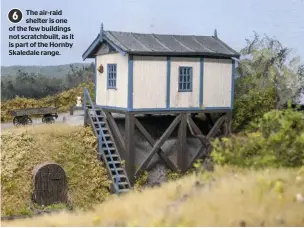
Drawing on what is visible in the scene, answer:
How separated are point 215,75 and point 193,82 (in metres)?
1.02

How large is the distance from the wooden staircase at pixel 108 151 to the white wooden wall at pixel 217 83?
3737mm

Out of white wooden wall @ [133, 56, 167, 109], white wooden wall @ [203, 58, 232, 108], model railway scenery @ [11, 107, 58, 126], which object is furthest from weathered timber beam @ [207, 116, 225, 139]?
model railway scenery @ [11, 107, 58, 126]

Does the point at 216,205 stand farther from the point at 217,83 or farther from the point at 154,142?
the point at 217,83

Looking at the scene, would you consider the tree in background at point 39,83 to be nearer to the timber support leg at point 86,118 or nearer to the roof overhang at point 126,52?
the roof overhang at point 126,52

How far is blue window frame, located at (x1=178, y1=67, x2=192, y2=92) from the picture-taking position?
1919cm

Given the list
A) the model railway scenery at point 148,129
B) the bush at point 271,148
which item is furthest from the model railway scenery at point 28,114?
the bush at point 271,148

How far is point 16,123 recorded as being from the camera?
20.2 m

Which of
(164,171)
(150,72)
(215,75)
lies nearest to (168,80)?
(150,72)

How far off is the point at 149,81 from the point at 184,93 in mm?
1539

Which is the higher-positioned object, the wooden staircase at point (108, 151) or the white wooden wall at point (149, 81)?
the white wooden wall at point (149, 81)

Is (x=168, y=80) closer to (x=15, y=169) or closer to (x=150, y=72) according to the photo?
(x=150, y=72)

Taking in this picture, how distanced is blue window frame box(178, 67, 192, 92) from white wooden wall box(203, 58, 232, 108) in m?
0.66

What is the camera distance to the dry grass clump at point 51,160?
16250 millimetres

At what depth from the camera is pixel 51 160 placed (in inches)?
691
